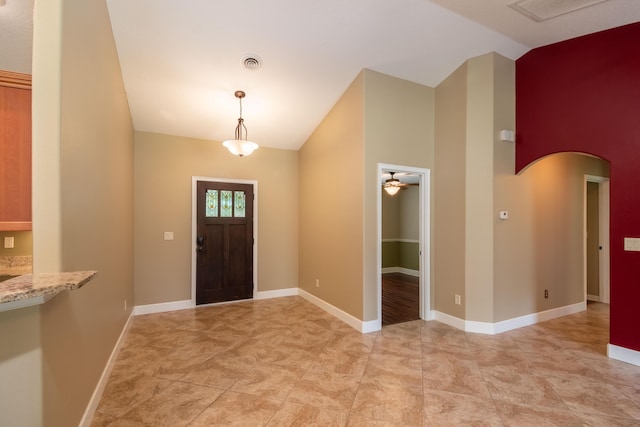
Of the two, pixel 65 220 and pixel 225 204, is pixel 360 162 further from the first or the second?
pixel 65 220

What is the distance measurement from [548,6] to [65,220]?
4267mm

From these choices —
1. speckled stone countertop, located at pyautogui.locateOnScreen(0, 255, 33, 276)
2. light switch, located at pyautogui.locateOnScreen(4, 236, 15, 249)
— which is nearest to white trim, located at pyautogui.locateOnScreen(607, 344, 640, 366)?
speckled stone countertop, located at pyautogui.locateOnScreen(0, 255, 33, 276)

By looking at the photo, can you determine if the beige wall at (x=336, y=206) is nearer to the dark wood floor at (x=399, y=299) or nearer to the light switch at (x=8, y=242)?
the dark wood floor at (x=399, y=299)

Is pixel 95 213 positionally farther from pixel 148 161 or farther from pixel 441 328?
pixel 441 328

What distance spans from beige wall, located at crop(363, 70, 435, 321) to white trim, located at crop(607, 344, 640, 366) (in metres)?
2.04

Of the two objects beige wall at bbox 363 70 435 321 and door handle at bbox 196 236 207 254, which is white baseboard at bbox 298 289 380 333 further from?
door handle at bbox 196 236 207 254

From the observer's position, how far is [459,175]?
3.70 meters

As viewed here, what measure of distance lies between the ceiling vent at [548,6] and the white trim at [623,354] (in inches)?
130

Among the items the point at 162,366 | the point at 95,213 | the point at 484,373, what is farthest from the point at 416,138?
the point at 162,366

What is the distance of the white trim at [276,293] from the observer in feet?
16.7

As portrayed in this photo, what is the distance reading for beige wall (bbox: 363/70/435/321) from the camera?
11.6 ft

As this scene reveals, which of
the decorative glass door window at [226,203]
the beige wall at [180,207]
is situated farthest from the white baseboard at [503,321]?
the decorative glass door window at [226,203]

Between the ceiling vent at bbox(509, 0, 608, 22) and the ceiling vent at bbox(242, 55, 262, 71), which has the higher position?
the ceiling vent at bbox(509, 0, 608, 22)

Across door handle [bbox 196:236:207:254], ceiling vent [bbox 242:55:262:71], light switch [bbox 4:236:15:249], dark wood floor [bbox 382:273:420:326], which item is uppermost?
ceiling vent [bbox 242:55:262:71]
